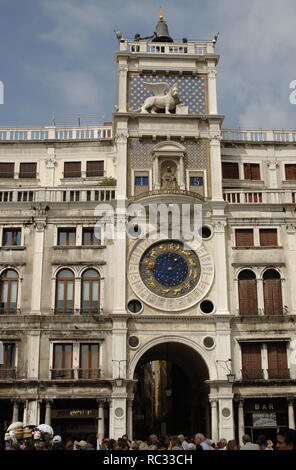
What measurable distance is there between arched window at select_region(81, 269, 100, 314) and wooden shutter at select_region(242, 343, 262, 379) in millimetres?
9108

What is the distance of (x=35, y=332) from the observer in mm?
37031

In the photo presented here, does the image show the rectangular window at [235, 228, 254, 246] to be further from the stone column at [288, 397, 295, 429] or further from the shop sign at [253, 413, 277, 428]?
the shop sign at [253, 413, 277, 428]

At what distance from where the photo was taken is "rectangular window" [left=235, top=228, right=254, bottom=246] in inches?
1563

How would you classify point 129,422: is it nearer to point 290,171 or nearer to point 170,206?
point 170,206

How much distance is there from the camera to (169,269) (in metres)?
38.6

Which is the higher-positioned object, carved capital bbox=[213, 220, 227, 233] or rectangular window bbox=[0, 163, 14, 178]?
rectangular window bbox=[0, 163, 14, 178]

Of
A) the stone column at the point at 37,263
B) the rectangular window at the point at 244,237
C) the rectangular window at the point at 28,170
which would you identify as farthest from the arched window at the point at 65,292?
the rectangular window at the point at 244,237

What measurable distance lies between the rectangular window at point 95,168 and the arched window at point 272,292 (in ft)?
43.5

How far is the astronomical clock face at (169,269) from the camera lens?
3828cm

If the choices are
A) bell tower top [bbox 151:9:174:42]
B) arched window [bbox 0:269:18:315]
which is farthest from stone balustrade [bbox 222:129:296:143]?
arched window [bbox 0:269:18:315]

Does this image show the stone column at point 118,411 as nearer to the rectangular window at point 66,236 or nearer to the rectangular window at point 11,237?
the rectangular window at point 66,236

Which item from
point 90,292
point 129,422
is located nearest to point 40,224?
point 90,292
